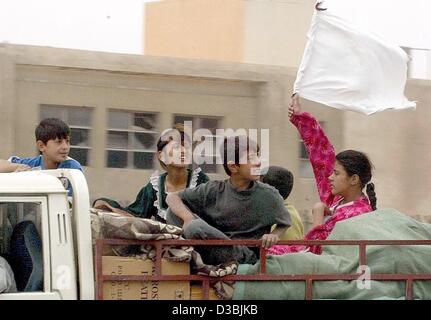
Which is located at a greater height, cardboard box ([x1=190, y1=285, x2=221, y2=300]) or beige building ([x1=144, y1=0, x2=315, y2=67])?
beige building ([x1=144, y1=0, x2=315, y2=67])

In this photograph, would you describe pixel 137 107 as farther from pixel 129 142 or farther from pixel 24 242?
pixel 24 242

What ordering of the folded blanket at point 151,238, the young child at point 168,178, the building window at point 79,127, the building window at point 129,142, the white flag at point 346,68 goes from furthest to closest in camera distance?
the building window at point 129,142, the building window at point 79,127, the white flag at point 346,68, the young child at point 168,178, the folded blanket at point 151,238

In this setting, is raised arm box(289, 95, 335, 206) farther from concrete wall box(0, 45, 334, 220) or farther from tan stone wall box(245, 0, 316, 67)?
tan stone wall box(245, 0, 316, 67)

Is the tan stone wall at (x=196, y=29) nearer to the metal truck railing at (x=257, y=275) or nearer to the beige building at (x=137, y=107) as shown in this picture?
the beige building at (x=137, y=107)

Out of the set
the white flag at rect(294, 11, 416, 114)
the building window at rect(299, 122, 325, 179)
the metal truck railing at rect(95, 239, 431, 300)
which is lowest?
the metal truck railing at rect(95, 239, 431, 300)

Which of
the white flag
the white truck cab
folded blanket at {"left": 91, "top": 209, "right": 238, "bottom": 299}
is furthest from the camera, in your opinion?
the white flag

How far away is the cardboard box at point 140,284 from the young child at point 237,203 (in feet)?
1.18

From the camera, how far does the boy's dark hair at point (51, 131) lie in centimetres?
518

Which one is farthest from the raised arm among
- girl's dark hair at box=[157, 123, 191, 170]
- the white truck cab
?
the white truck cab

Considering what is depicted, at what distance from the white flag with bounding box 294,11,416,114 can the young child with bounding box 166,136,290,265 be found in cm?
75

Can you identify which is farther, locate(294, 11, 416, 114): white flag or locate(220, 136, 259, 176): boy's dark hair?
locate(294, 11, 416, 114): white flag

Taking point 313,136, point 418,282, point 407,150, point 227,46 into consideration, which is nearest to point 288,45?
point 227,46

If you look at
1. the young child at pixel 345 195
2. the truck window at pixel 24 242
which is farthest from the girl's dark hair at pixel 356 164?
the truck window at pixel 24 242

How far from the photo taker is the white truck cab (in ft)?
14.0
